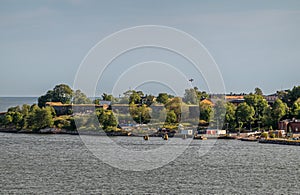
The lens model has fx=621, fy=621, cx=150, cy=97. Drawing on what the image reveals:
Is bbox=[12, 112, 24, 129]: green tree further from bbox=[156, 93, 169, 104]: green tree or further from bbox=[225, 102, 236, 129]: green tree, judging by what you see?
bbox=[225, 102, 236, 129]: green tree

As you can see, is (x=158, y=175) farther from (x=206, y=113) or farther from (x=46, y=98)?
(x=46, y=98)

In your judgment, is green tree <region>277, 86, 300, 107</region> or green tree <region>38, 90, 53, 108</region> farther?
green tree <region>38, 90, 53, 108</region>

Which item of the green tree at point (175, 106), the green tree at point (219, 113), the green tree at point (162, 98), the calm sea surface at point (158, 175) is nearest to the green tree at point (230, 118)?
the green tree at point (219, 113)

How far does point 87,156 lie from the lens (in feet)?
114

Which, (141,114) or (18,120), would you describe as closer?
(141,114)

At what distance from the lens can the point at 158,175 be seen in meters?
25.6

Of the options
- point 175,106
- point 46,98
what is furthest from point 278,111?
point 46,98

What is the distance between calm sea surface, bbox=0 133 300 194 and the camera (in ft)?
72.5

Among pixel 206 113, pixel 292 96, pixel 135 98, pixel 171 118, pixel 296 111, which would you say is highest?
pixel 135 98

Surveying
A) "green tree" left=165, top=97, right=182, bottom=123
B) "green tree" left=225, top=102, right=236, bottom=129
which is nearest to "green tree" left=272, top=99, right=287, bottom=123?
"green tree" left=225, top=102, right=236, bottom=129

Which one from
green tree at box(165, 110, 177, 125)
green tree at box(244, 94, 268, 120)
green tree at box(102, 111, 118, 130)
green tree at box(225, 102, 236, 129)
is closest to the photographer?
green tree at box(225, 102, 236, 129)

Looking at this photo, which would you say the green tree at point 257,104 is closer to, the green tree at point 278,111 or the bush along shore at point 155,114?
the bush along shore at point 155,114

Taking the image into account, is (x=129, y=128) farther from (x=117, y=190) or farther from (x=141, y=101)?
(x=117, y=190)

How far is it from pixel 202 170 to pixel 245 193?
6171 mm
